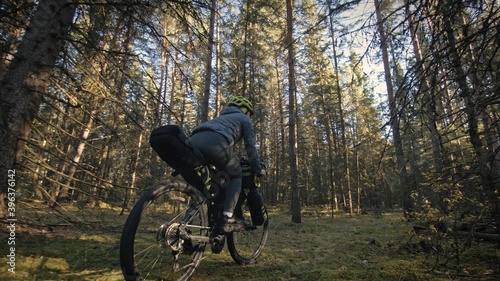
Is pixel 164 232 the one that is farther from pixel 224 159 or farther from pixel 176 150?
pixel 224 159

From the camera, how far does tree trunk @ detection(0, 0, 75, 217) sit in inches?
101

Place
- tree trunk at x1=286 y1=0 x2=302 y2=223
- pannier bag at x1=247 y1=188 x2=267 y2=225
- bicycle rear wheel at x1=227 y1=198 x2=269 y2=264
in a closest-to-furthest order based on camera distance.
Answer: bicycle rear wheel at x1=227 y1=198 x2=269 y2=264 → pannier bag at x1=247 y1=188 x2=267 y2=225 → tree trunk at x1=286 y1=0 x2=302 y2=223

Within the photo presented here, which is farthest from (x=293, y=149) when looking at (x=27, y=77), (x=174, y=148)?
(x=27, y=77)

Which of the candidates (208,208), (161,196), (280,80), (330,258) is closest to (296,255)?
(330,258)

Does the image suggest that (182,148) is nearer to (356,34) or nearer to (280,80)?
(356,34)

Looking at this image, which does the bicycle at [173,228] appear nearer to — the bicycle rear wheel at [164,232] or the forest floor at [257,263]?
the bicycle rear wheel at [164,232]

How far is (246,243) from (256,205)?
1647 mm

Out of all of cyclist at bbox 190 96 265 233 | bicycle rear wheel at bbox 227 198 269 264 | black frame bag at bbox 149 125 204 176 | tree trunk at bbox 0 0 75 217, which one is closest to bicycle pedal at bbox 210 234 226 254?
cyclist at bbox 190 96 265 233

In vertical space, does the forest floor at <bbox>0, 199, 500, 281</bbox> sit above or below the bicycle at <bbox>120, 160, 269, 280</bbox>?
below

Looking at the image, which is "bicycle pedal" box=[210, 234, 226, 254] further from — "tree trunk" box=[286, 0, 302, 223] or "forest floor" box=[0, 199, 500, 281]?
"tree trunk" box=[286, 0, 302, 223]

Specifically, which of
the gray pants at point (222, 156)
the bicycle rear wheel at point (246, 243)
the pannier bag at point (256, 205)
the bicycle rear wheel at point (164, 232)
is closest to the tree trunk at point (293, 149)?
the bicycle rear wheel at point (246, 243)

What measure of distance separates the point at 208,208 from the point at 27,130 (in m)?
2.18

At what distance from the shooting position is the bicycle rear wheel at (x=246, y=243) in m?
3.41

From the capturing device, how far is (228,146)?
303 centimetres
